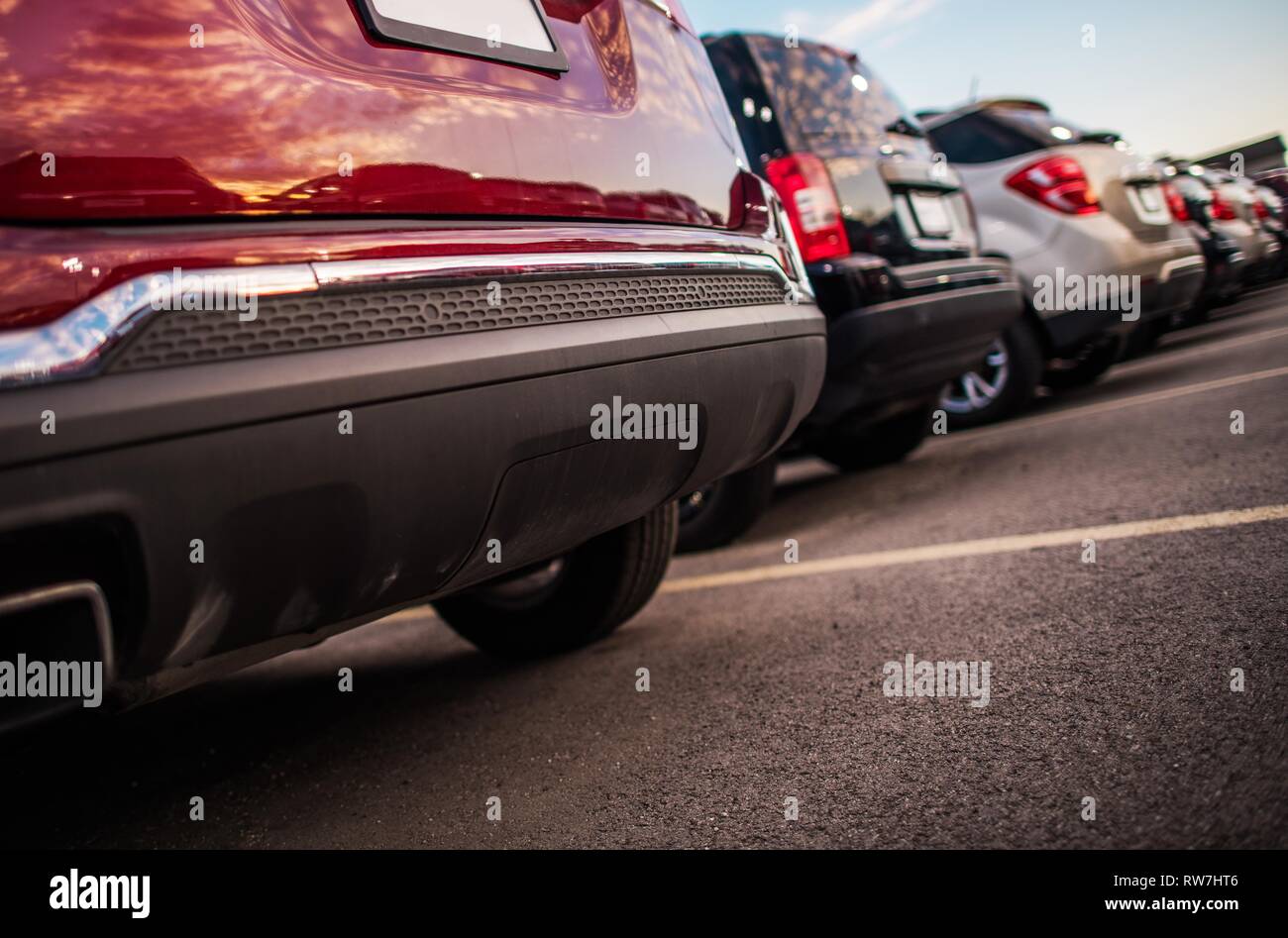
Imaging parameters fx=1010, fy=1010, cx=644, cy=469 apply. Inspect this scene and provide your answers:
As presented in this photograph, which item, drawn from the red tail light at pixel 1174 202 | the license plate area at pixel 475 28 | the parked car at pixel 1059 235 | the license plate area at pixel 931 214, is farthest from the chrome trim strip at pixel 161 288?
the red tail light at pixel 1174 202

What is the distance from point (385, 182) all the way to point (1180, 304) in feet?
19.4

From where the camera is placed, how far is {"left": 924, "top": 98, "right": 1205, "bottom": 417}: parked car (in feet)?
17.9

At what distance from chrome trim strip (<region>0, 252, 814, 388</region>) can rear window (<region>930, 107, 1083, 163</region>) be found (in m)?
4.78

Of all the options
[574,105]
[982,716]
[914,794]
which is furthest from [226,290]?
[982,716]

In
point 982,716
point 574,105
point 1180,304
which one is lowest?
point 982,716

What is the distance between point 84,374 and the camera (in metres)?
1.09

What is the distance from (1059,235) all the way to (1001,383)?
0.85 metres

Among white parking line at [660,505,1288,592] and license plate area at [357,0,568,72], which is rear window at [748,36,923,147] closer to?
white parking line at [660,505,1288,592]

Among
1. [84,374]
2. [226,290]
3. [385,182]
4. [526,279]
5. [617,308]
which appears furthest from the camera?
[617,308]

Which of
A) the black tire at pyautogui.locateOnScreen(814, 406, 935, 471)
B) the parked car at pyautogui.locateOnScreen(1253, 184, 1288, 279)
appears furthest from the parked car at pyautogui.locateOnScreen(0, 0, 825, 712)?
the parked car at pyautogui.locateOnScreen(1253, 184, 1288, 279)

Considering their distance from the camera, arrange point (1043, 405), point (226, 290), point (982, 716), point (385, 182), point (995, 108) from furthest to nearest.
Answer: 1. point (1043, 405)
2. point (995, 108)
3. point (982, 716)
4. point (385, 182)
5. point (226, 290)

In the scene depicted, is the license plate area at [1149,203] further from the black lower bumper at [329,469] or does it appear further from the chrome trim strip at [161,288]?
the chrome trim strip at [161,288]
